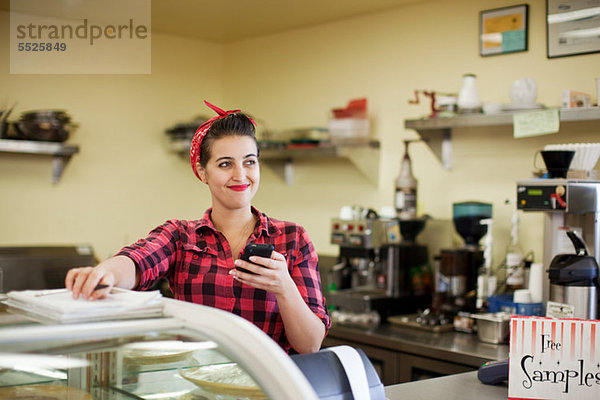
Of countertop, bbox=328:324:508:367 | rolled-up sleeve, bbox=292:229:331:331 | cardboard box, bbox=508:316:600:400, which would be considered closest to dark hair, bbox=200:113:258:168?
rolled-up sleeve, bbox=292:229:331:331

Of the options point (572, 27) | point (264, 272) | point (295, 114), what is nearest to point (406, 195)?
point (572, 27)

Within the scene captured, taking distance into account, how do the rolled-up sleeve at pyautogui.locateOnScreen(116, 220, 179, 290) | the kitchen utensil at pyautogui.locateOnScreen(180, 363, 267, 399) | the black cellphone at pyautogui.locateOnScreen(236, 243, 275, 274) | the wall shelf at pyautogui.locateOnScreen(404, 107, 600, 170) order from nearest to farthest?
the kitchen utensil at pyautogui.locateOnScreen(180, 363, 267, 399), the black cellphone at pyautogui.locateOnScreen(236, 243, 275, 274), the rolled-up sleeve at pyautogui.locateOnScreen(116, 220, 179, 290), the wall shelf at pyautogui.locateOnScreen(404, 107, 600, 170)

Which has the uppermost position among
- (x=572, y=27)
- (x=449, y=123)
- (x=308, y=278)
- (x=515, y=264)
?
(x=572, y=27)

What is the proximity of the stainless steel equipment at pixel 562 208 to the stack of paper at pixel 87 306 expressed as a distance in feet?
6.30

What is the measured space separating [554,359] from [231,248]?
0.89m

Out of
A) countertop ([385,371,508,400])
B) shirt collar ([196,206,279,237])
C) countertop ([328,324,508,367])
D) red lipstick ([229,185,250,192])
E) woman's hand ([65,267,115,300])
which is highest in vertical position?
red lipstick ([229,185,250,192])

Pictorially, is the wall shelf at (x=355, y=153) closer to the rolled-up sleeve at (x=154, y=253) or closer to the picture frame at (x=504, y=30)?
the picture frame at (x=504, y=30)

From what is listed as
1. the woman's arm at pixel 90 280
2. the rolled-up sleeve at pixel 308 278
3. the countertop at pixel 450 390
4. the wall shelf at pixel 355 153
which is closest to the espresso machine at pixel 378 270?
the wall shelf at pixel 355 153

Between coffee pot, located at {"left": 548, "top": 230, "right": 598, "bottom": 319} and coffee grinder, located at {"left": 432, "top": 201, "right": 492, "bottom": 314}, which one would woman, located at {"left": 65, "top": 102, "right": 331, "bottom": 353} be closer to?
coffee pot, located at {"left": 548, "top": 230, "right": 598, "bottom": 319}

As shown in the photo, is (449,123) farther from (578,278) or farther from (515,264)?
(578,278)

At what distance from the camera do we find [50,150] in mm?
4062

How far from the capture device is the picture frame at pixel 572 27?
3.05 metres

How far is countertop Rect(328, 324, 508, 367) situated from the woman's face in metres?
1.33

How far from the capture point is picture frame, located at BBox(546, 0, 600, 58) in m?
3.05
